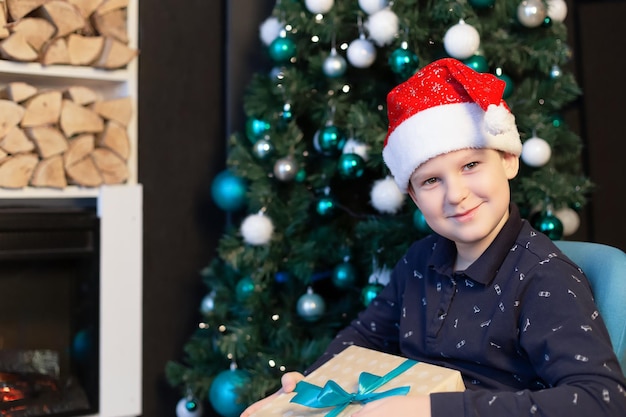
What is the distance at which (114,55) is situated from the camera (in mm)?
2125

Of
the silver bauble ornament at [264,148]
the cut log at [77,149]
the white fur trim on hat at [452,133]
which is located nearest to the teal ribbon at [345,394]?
the white fur trim on hat at [452,133]

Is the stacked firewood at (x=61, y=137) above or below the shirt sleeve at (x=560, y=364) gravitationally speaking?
above

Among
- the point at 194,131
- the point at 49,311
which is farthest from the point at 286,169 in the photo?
the point at 49,311

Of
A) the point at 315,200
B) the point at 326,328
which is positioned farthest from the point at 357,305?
the point at 315,200

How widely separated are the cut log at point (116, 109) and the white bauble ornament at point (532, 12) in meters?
1.22

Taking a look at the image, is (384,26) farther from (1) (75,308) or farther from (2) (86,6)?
(1) (75,308)

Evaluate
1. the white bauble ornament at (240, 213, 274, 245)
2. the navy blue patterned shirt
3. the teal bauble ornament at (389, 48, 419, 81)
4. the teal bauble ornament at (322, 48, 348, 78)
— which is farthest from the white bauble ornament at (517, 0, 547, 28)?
the white bauble ornament at (240, 213, 274, 245)

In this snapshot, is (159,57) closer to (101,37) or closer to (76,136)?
(101,37)

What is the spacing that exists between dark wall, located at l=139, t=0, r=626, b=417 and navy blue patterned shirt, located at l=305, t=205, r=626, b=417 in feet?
3.41

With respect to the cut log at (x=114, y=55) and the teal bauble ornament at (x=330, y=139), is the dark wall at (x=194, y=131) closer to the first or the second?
the cut log at (x=114, y=55)

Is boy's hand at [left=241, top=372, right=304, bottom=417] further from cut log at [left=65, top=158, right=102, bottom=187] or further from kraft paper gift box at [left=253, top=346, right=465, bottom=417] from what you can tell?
cut log at [left=65, top=158, right=102, bottom=187]

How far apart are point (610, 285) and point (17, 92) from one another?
1.68 m

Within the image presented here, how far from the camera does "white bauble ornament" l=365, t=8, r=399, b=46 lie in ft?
5.92

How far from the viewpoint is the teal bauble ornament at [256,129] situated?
203 cm
